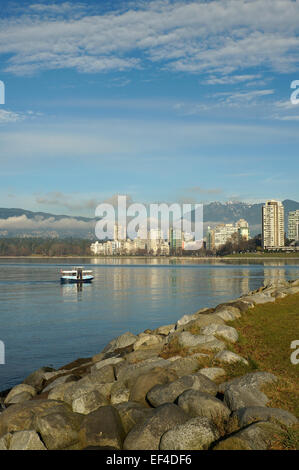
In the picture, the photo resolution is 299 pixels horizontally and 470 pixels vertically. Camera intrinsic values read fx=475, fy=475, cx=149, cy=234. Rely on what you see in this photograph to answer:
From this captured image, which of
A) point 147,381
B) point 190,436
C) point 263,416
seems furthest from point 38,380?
point 263,416

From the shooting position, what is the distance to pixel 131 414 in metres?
9.62

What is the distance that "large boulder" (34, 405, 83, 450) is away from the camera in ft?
29.7

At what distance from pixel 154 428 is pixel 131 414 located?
1.06 metres

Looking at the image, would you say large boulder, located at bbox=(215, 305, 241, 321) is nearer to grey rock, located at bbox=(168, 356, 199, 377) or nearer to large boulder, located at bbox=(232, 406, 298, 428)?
grey rock, located at bbox=(168, 356, 199, 377)

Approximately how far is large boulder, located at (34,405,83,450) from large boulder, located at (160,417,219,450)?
1.97 metres

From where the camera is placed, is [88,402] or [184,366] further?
[184,366]

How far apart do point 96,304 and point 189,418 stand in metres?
Answer: 37.3

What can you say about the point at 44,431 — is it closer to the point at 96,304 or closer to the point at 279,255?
the point at 96,304

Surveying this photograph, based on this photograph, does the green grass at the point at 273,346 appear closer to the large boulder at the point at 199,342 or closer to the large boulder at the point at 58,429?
the large boulder at the point at 199,342

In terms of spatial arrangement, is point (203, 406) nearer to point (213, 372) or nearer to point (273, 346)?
point (213, 372)

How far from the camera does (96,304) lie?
1801 inches

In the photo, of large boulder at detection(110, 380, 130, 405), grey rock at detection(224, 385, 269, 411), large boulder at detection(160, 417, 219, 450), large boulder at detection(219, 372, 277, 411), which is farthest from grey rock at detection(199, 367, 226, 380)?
large boulder at detection(160, 417, 219, 450)

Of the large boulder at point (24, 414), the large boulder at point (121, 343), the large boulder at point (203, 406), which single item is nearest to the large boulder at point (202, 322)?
the large boulder at point (121, 343)
